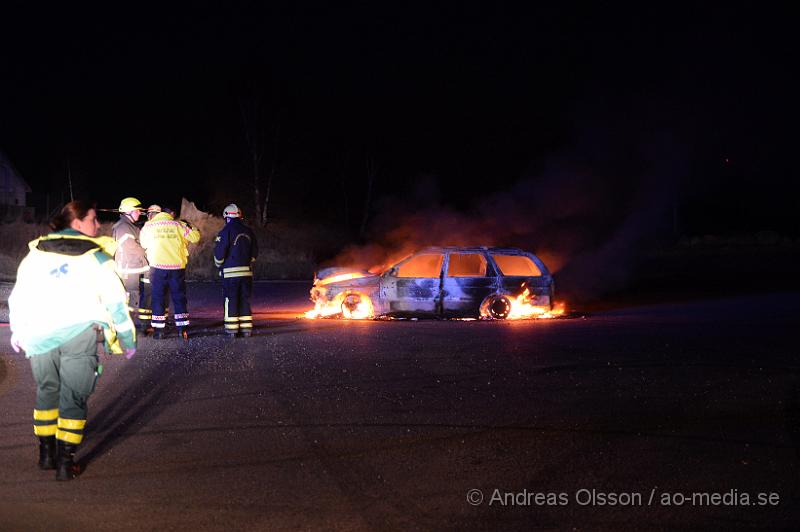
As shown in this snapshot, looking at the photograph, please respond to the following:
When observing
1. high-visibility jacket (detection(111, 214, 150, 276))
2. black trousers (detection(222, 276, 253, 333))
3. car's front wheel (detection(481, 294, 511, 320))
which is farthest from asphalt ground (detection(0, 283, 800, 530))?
car's front wheel (detection(481, 294, 511, 320))

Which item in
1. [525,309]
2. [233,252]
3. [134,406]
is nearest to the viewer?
[134,406]

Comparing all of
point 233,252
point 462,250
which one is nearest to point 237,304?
point 233,252

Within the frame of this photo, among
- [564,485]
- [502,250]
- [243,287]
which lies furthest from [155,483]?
[502,250]

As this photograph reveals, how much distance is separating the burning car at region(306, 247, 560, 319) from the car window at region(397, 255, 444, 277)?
0.08ft

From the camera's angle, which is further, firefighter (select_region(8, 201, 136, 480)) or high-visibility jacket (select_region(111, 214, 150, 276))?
high-visibility jacket (select_region(111, 214, 150, 276))

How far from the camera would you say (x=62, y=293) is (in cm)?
568

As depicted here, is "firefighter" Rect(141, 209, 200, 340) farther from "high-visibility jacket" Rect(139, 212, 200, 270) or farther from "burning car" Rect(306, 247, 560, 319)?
"burning car" Rect(306, 247, 560, 319)

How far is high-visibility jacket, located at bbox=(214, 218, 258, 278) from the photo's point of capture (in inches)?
517

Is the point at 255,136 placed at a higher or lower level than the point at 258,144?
higher

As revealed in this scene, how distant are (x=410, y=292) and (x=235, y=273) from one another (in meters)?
4.06

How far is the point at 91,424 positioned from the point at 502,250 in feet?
34.9

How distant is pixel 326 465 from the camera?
231 inches

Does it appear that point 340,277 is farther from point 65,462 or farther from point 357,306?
point 65,462

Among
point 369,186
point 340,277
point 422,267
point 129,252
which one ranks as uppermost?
point 369,186
